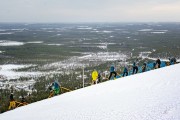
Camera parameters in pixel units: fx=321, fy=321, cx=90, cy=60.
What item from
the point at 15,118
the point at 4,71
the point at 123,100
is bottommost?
the point at 4,71

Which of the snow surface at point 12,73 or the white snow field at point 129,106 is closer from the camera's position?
the white snow field at point 129,106

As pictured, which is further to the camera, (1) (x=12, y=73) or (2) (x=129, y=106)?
(1) (x=12, y=73)

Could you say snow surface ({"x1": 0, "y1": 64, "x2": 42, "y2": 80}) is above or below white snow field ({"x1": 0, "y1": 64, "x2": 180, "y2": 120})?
below

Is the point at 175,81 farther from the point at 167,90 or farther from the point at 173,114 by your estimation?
the point at 173,114

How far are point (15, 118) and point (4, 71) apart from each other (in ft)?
190

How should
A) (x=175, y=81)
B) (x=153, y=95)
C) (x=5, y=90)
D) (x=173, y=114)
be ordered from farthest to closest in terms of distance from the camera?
(x=5, y=90) < (x=175, y=81) < (x=153, y=95) < (x=173, y=114)

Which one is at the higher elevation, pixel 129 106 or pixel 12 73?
pixel 129 106

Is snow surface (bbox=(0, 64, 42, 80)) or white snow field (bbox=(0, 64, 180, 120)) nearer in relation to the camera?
white snow field (bbox=(0, 64, 180, 120))

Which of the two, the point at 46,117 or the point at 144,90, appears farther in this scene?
the point at 144,90

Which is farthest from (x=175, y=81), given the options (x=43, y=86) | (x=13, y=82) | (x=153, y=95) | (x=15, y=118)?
(x=13, y=82)

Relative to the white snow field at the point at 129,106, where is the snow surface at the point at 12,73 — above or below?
below

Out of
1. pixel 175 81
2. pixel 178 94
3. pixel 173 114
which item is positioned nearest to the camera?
pixel 173 114

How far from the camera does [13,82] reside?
2132 inches

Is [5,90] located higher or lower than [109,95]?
lower
